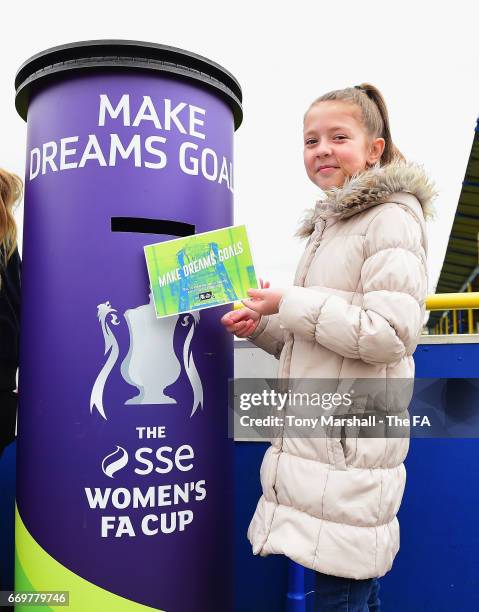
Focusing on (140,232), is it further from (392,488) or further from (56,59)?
(392,488)

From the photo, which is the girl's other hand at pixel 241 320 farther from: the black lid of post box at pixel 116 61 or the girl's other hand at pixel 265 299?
the black lid of post box at pixel 116 61

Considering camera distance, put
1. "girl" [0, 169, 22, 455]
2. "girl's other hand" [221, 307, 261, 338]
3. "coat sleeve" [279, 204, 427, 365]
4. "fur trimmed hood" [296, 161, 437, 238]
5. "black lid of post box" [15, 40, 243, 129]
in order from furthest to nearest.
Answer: "girl" [0, 169, 22, 455], "girl's other hand" [221, 307, 261, 338], "black lid of post box" [15, 40, 243, 129], "fur trimmed hood" [296, 161, 437, 238], "coat sleeve" [279, 204, 427, 365]

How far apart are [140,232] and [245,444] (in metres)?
1.14

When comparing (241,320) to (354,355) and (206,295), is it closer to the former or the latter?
(206,295)

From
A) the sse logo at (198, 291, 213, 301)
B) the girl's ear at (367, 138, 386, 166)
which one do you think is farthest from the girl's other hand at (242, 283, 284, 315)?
the girl's ear at (367, 138, 386, 166)

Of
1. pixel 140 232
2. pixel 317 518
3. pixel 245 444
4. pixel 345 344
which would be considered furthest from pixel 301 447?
pixel 245 444

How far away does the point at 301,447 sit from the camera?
4.63 ft

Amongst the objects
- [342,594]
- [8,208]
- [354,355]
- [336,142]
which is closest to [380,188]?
[336,142]

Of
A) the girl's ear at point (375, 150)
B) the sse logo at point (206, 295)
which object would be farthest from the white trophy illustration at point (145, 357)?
the girl's ear at point (375, 150)

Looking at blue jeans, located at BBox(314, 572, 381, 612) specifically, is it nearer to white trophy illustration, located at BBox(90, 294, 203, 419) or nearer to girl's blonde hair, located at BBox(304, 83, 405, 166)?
white trophy illustration, located at BBox(90, 294, 203, 419)

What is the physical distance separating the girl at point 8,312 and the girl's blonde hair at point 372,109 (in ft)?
3.46

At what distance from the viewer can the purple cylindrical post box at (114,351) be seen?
4.92 ft

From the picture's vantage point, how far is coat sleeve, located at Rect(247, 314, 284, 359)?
174cm

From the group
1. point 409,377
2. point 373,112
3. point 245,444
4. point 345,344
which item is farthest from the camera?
point 245,444
